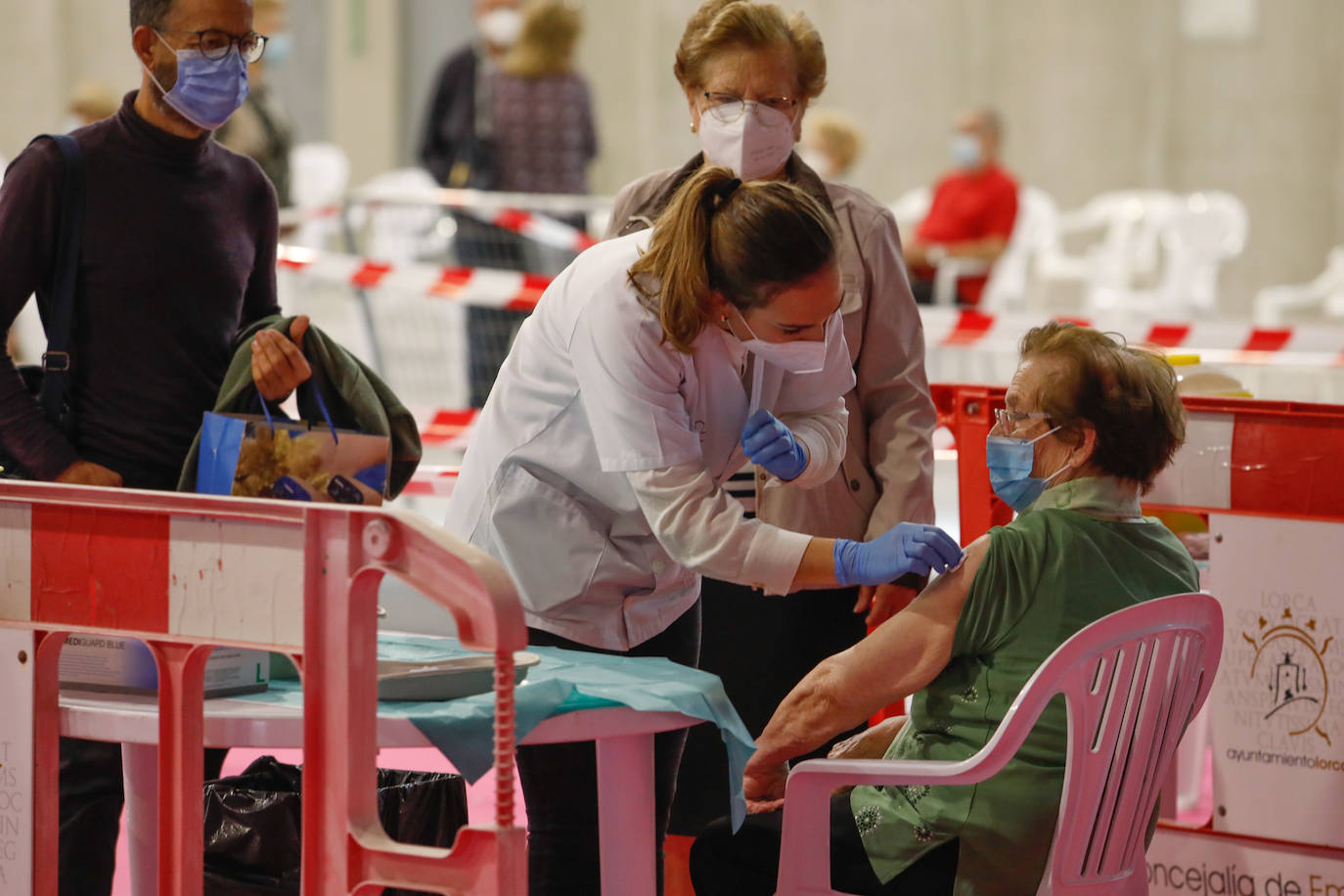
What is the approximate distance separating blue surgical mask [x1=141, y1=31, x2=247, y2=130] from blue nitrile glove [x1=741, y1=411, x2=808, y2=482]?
36.8 inches

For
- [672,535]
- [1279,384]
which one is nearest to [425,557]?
[672,535]

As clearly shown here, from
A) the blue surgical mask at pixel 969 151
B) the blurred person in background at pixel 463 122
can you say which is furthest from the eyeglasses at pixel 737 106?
the blue surgical mask at pixel 969 151

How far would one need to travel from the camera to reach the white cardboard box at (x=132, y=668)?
6.63 ft

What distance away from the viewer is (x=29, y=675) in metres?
1.97

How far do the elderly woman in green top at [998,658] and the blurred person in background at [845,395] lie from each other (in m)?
0.37

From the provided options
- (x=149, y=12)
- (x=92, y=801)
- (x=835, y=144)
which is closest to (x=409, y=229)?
(x=835, y=144)

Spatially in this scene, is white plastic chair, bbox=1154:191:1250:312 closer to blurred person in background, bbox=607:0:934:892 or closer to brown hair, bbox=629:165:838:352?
blurred person in background, bbox=607:0:934:892

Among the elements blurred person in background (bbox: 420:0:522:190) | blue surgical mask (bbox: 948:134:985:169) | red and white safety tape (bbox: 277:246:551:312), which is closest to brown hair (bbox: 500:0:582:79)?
blurred person in background (bbox: 420:0:522:190)

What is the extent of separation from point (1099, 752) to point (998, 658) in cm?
19

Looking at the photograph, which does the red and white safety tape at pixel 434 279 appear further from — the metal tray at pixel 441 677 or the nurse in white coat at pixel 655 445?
the metal tray at pixel 441 677

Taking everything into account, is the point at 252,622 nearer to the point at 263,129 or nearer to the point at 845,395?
the point at 845,395

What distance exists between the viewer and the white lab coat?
219cm

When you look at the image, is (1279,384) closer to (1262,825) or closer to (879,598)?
(1262,825)

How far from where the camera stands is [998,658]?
2396mm
